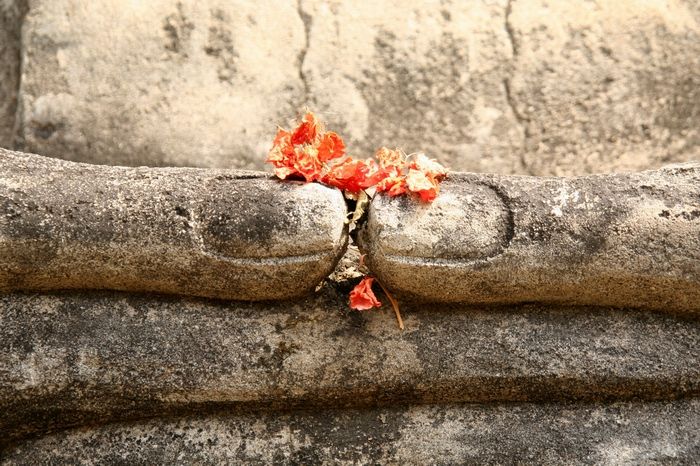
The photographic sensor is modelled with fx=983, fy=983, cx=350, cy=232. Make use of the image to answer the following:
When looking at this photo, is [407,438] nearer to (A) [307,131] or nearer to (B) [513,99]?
(A) [307,131]

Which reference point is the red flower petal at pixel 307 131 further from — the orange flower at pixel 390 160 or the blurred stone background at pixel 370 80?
Answer: the blurred stone background at pixel 370 80

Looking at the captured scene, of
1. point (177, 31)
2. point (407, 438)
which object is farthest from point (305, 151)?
point (177, 31)

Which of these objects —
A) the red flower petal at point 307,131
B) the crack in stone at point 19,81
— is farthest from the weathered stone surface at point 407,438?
the crack in stone at point 19,81

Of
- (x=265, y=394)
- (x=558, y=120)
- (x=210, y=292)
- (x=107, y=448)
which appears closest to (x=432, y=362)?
(x=265, y=394)

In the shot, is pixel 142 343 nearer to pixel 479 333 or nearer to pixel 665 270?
pixel 479 333

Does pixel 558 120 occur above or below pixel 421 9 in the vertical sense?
below
